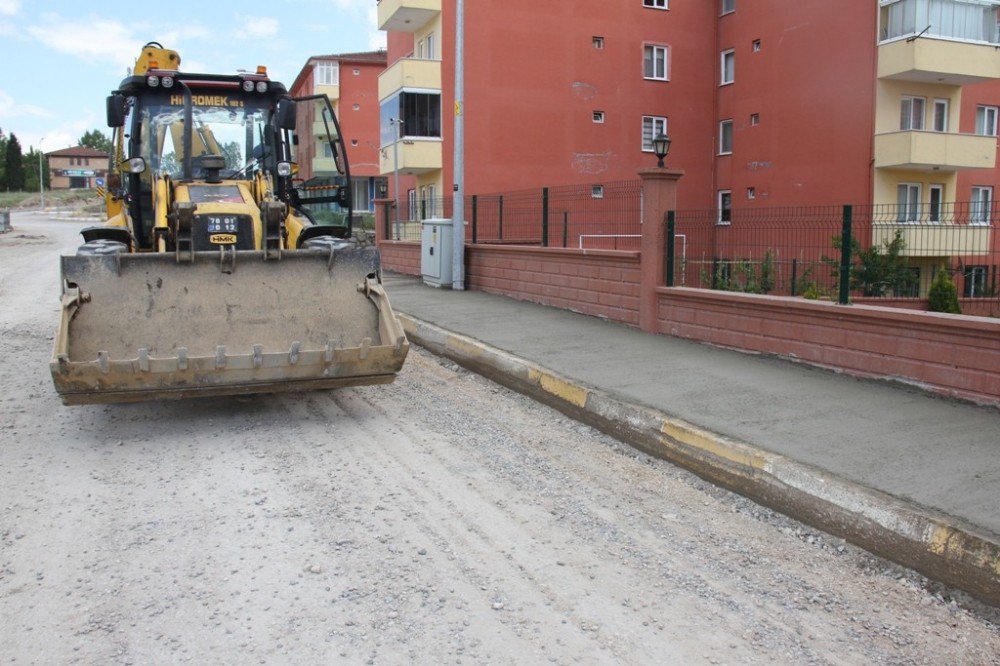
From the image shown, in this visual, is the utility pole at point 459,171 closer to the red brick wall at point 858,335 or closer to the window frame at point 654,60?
the red brick wall at point 858,335

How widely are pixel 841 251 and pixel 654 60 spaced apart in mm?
24544

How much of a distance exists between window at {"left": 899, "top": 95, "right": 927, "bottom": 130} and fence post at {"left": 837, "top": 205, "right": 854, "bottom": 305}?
65.2 ft

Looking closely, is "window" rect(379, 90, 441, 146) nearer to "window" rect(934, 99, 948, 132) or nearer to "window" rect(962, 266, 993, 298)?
"window" rect(934, 99, 948, 132)

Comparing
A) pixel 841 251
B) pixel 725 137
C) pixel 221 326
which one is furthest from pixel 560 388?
pixel 725 137

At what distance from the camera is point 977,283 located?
8898 mm

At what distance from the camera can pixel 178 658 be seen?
3.74m

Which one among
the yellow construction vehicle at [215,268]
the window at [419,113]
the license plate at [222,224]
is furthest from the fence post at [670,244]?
the window at [419,113]

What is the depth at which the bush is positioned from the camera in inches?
348

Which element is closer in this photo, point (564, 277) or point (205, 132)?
point (205, 132)

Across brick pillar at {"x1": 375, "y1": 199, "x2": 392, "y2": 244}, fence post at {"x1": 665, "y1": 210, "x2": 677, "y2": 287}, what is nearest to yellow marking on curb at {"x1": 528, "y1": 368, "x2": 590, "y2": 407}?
fence post at {"x1": 665, "y1": 210, "x2": 677, "y2": 287}

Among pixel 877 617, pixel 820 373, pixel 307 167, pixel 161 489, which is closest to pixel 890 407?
pixel 820 373

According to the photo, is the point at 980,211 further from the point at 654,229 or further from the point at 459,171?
the point at 459,171

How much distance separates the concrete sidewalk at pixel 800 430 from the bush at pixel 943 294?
49.2 inches

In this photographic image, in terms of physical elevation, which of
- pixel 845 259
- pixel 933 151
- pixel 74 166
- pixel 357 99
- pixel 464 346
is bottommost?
pixel 464 346
